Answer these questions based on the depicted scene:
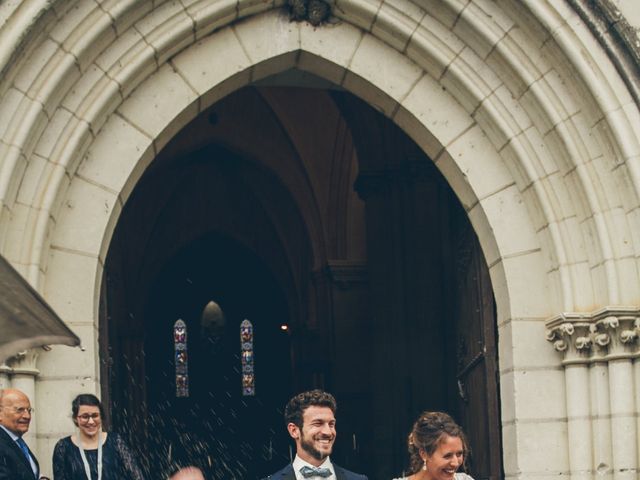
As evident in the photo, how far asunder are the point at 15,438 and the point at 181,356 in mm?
19406

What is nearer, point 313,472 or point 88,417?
point 313,472

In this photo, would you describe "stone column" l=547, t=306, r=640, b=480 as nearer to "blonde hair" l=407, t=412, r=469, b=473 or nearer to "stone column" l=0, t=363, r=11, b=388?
"stone column" l=0, t=363, r=11, b=388

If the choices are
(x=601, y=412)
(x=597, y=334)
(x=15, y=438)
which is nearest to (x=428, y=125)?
(x=597, y=334)

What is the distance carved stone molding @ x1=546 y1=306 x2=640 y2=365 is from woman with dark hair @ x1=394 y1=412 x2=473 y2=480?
3.57 meters

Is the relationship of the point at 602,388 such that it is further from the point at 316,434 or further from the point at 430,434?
the point at 316,434

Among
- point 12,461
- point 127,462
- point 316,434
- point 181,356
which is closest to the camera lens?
point 316,434

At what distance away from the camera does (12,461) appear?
7.14 m

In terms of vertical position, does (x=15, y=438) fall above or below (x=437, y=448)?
above

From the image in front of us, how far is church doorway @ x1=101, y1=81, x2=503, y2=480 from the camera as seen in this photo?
14609 millimetres

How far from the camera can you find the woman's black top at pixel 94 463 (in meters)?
7.85

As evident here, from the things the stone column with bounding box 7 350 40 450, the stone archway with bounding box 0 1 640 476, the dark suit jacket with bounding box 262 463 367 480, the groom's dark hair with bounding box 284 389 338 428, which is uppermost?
the stone archway with bounding box 0 1 640 476

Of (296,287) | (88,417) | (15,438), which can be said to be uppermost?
(296,287)

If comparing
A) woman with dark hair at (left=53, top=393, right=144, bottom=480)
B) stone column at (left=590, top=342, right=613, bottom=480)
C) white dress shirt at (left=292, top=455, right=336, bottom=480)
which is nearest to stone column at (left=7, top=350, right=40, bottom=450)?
woman with dark hair at (left=53, top=393, right=144, bottom=480)

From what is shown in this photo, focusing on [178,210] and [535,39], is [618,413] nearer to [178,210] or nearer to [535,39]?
[535,39]
